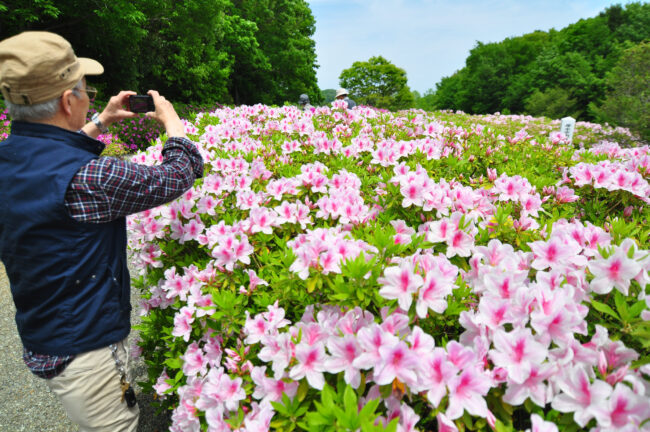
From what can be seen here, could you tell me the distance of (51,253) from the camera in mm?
1438

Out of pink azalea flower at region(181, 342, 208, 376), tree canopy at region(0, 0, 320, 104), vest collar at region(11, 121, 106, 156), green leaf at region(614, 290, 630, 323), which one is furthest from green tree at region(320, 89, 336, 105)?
green leaf at region(614, 290, 630, 323)

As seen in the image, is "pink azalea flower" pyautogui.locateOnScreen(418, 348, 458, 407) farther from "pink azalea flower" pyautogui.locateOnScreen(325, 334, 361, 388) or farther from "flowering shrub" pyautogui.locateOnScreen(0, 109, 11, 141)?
"flowering shrub" pyautogui.locateOnScreen(0, 109, 11, 141)

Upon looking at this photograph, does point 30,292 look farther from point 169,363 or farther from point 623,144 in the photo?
point 623,144

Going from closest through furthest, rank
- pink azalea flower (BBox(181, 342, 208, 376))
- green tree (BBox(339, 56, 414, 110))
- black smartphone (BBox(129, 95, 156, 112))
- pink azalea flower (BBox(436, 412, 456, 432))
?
pink azalea flower (BBox(436, 412, 456, 432)) → pink azalea flower (BBox(181, 342, 208, 376)) → black smartphone (BBox(129, 95, 156, 112)) → green tree (BBox(339, 56, 414, 110))

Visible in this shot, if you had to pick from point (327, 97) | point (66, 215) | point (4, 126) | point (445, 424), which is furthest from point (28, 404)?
point (327, 97)

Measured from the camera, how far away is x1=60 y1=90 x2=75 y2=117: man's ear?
147 centimetres

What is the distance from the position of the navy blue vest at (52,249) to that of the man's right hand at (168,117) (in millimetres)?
358

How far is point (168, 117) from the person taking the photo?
6.04ft

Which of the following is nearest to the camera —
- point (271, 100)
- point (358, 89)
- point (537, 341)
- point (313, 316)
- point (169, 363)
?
point (537, 341)

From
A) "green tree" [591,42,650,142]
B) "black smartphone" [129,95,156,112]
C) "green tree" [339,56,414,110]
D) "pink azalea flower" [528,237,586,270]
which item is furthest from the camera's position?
"green tree" [339,56,414,110]

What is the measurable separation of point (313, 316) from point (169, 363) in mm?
1034

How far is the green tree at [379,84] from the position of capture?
44.8m

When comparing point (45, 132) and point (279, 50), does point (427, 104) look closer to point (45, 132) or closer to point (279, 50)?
point (279, 50)

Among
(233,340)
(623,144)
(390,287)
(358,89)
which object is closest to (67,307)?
(233,340)
